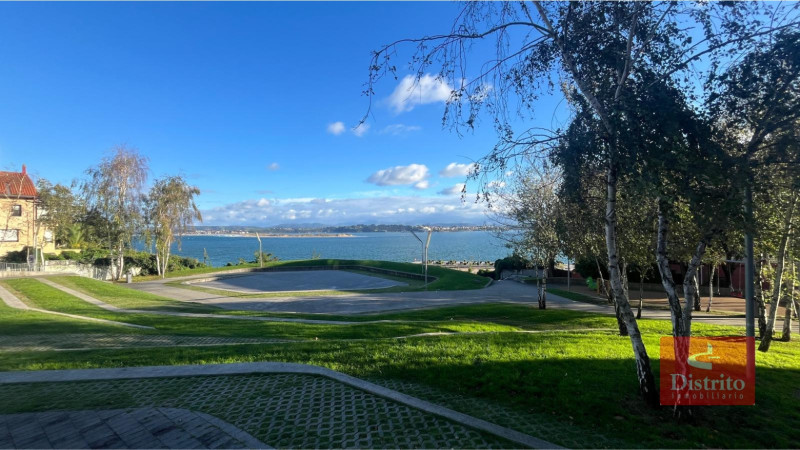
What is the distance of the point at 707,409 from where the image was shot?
487cm

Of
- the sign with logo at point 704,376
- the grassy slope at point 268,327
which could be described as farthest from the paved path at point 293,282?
the sign with logo at point 704,376

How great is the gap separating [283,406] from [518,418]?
289 centimetres

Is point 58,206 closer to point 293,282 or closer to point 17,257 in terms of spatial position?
point 17,257

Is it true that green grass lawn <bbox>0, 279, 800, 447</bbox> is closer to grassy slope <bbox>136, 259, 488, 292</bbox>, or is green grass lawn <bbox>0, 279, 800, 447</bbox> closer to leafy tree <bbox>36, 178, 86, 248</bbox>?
grassy slope <bbox>136, 259, 488, 292</bbox>

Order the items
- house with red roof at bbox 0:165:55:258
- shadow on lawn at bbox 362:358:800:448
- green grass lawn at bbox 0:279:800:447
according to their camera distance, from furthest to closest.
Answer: house with red roof at bbox 0:165:55:258 → green grass lawn at bbox 0:279:800:447 → shadow on lawn at bbox 362:358:800:448

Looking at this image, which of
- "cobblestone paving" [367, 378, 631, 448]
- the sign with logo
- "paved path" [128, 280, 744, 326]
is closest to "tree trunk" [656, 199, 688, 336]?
the sign with logo

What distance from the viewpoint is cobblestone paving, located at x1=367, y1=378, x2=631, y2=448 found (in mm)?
3891

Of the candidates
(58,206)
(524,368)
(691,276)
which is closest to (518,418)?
(524,368)

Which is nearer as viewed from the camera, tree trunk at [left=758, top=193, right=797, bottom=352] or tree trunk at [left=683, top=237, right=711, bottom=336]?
tree trunk at [left=683, top=237, right=711, bottom=336]

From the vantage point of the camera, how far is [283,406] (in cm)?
476

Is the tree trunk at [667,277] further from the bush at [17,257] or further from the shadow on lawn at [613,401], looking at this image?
the bush at [17,257]

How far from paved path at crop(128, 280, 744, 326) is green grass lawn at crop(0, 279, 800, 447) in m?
6.57

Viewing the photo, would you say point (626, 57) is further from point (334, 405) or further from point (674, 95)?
point (334, 405)

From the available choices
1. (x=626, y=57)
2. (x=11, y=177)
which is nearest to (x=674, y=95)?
(x=626, y=57)
